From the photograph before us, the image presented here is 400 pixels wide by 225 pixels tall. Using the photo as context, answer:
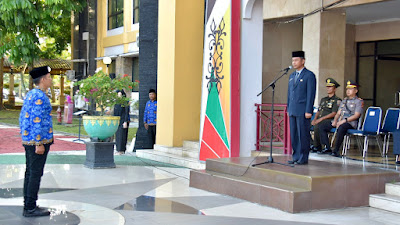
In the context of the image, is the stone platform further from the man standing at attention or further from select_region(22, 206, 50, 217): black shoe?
select_region(22, 206, 50, 217): black shoe

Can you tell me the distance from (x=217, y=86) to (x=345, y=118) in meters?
2.70

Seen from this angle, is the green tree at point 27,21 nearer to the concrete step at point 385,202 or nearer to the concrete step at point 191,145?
the concrete step at point 191,145

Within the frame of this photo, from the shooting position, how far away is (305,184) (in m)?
7.69

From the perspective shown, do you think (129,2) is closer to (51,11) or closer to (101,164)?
(51,11)

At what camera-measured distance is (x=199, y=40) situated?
45.7ft

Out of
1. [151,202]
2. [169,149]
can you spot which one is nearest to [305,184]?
[151,202]

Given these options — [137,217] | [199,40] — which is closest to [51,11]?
[199,40]

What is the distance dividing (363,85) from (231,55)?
21.7 ft

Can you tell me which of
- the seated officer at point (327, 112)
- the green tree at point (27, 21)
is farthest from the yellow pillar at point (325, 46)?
the green tree at point (27, 21)

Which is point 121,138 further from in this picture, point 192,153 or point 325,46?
point 325,46

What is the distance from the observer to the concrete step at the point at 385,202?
7641 mm

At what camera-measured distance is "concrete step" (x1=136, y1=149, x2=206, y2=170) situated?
39.7ft

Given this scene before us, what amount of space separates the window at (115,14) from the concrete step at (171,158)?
1494 centimetres

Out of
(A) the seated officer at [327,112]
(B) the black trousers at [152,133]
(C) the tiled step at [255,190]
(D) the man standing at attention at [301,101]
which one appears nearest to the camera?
(C) the tiled step at [255,190]
